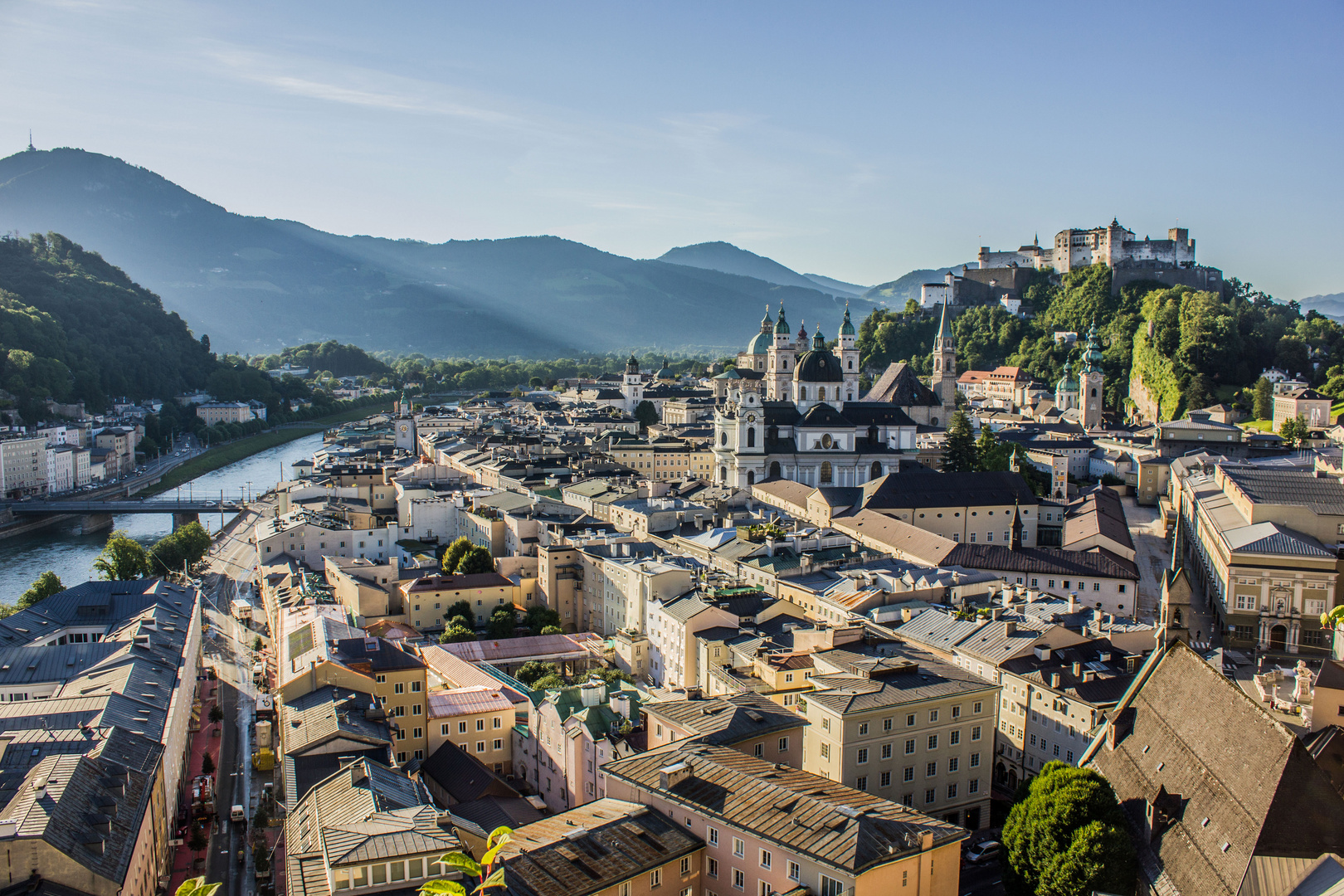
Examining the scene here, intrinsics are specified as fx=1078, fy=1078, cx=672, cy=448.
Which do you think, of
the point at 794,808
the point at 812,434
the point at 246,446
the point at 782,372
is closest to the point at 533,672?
the point at 794,808

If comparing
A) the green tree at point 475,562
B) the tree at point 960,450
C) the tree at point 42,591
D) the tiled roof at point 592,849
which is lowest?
the tree at point 42,591

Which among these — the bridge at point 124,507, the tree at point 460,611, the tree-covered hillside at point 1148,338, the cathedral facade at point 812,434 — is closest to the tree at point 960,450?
the cathedral facade at point 812,434

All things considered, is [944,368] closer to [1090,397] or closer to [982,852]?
[1090,397]

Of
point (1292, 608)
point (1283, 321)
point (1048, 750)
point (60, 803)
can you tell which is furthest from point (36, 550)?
point (1283, 321)

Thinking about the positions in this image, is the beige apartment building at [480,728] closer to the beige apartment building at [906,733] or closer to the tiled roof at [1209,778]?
the beige apartment building at [906,733]

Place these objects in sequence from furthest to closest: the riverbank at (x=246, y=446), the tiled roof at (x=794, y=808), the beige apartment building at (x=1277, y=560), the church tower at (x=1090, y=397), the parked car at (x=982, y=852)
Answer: the riverbank at (x=246, y=446) → the church tower at (x=1090, y=397) → the beige apartment building at (x=1277, y=560) → the parked car at (x=982, y=852) → the tiled roof at (x=794, y=808)

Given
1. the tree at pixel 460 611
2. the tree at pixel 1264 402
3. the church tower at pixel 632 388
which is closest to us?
the tree at pixel 460 611

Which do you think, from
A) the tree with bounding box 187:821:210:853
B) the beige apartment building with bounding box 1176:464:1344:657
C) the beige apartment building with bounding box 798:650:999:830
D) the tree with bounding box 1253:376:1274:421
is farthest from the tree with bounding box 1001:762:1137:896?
the tree with bounding box 1253:376:1274:421
